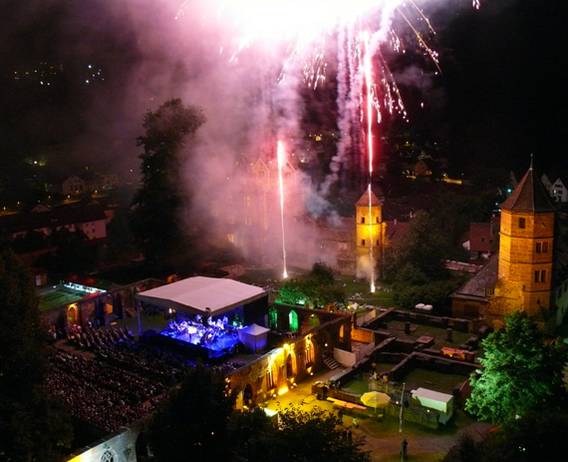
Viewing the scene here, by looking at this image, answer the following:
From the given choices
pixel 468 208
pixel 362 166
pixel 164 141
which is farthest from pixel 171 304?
pixel 362 166

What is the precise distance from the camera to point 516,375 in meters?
19.3

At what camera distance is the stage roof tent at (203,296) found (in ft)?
84.1

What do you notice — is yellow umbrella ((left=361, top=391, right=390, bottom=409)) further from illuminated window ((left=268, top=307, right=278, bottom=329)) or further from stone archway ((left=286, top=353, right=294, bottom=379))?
illuminated window ((left=268, top=307, right=278, bottom=329))

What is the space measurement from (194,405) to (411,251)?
23.4m

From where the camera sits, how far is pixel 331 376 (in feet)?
80.6

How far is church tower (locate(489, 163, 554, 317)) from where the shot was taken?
28000 millimetres

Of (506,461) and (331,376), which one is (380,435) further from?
(506,461)

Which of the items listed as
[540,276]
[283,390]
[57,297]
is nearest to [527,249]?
[540,276]

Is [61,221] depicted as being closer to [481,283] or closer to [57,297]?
[57,297]

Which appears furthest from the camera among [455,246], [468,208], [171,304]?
[468,208]

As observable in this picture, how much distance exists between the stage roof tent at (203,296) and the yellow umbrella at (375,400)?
7.23 m

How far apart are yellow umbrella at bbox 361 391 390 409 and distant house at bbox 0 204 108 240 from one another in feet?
102

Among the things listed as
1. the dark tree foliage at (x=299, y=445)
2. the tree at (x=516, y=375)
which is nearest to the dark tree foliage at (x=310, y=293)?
the tree at (x=516, y=375)

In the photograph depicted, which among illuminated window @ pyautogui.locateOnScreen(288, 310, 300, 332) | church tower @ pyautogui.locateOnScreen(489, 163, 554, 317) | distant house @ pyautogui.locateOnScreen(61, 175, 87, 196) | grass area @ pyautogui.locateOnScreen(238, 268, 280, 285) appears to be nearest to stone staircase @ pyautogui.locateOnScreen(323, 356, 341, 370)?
illuminated window @ pyautogui.locateOnScreen(288, 310, 300, 332)
